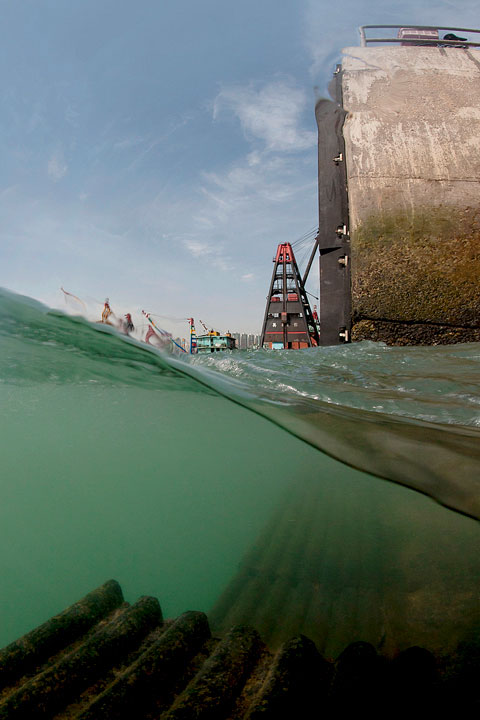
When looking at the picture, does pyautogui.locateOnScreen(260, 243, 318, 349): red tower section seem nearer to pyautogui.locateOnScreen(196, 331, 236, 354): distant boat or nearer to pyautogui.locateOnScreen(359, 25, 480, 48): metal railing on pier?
pyautogui.locateOnScreen(196, 331, 236, 354): distant boat

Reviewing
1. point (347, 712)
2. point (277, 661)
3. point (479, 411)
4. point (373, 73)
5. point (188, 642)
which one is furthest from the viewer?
point (373, 73)

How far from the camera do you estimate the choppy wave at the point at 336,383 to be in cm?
208

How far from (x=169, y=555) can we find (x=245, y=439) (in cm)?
344

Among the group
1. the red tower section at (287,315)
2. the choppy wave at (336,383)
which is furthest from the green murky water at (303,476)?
the red tower section at (287,315)

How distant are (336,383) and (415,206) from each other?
323 cm

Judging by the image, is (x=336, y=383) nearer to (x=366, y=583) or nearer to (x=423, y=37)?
(x=366, y=583)

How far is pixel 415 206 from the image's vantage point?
5.03 metres

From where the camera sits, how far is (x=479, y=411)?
2350 millimetres

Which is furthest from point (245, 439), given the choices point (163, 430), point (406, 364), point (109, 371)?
point (406, 364)

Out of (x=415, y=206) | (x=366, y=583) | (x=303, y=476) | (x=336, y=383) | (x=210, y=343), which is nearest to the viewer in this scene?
(x=366, y=583)

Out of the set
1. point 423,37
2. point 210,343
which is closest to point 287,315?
point 210,343

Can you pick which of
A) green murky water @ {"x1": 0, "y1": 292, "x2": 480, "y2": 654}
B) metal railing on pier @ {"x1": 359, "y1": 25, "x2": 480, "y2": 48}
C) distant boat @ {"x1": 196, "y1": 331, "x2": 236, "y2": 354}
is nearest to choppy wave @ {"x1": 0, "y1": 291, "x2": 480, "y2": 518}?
green murky water @ {"x1": 0, "y1": 292, "x2": 480, "y2": 654}

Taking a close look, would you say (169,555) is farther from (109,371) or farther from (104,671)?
(104,671)

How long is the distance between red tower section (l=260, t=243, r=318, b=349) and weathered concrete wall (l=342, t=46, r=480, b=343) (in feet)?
21.7
